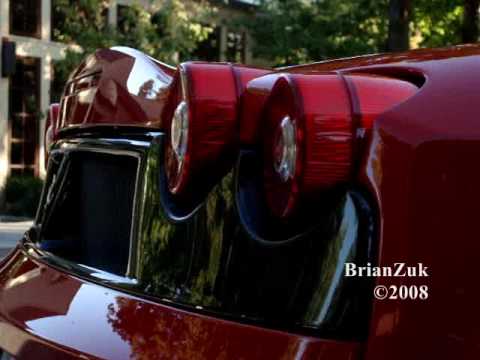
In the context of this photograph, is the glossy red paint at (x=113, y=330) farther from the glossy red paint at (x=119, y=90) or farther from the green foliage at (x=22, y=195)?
the green foliage at (x=22, y=195)

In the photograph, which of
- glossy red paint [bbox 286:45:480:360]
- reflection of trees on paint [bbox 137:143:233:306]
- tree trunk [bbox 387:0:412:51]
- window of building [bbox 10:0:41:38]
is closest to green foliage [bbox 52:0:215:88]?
window of building [bbox 10:0:41:38]

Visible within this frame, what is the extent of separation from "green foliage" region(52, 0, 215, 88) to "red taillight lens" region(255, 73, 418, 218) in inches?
710

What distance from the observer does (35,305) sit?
1939 millimetres

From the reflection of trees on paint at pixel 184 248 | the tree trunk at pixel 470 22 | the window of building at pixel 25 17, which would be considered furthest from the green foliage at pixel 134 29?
the reflection of trees on paint at pixel 184 248

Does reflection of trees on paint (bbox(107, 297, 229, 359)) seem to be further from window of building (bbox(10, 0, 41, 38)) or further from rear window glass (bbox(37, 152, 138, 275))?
window of building (bbox(10, 0, 41, 38))

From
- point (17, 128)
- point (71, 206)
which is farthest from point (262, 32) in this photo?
point (71, 206)

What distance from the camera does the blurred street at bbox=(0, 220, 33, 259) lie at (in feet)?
42.0

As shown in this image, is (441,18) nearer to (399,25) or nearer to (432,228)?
(399,25)

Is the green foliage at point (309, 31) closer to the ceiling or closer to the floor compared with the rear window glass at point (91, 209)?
closer to the ceiling

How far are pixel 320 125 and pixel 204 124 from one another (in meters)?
0.31

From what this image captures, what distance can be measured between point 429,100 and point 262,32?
84.5 feet

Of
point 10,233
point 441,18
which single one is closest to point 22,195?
point 10,233

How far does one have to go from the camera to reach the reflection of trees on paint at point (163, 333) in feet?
4.74

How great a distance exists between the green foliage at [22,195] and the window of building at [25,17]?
3.53m
